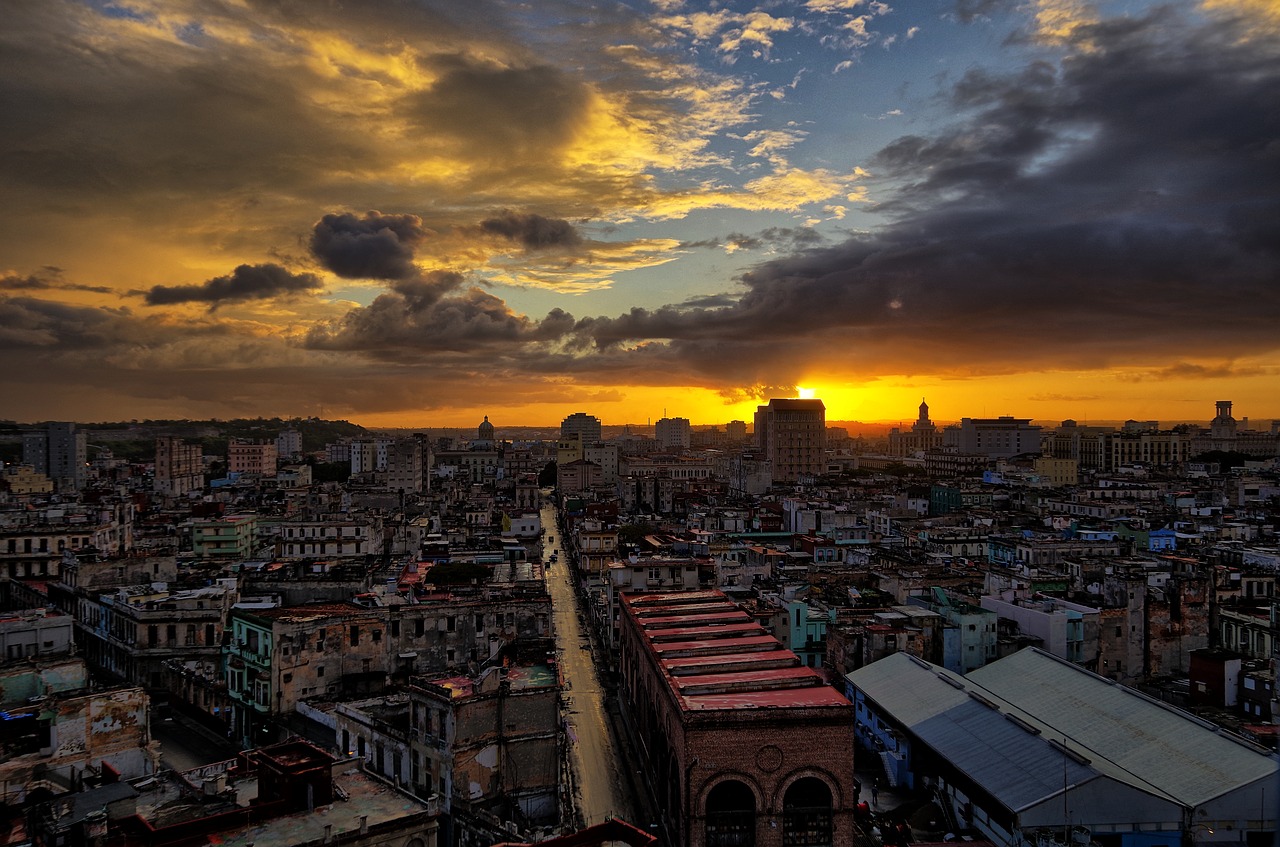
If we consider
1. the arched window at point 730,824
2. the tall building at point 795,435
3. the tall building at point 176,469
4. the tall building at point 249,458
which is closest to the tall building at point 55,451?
the tall building at point 176,469

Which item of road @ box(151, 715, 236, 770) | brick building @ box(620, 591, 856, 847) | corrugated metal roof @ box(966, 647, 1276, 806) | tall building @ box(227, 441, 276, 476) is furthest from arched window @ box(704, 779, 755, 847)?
tall building @ box(227, 441, 276, 476)

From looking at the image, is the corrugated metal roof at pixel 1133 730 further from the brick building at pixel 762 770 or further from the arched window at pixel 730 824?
the arched window at pixel 730 824

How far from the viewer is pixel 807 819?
98.4 ft

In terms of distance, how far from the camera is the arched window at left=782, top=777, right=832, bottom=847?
98.0 feet

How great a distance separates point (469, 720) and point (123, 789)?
34.8 feet

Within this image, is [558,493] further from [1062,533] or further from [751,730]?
[751,730]

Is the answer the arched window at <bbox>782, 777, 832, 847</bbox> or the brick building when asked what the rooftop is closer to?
the brick building

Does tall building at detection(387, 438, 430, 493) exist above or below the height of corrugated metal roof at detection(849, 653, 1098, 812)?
above

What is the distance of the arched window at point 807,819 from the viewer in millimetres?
29875

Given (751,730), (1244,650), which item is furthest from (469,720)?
(1244,650)

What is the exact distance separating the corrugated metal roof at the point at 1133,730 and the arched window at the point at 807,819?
11.6 meters

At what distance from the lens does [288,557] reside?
70625 mm

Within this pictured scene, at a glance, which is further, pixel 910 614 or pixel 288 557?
pixel 288 557

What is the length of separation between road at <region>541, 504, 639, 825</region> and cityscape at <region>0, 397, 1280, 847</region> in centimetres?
22
